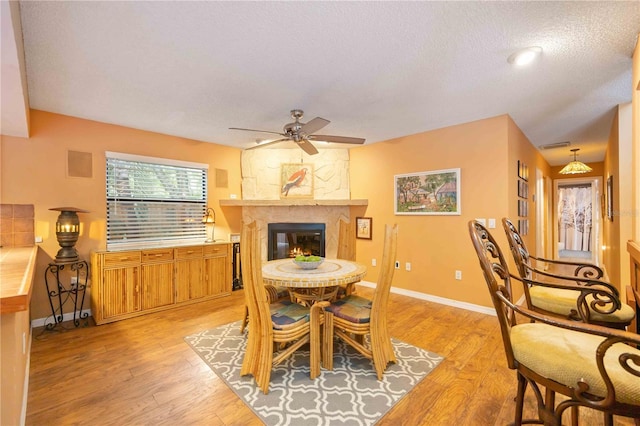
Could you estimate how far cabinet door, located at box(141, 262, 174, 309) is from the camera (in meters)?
3.46

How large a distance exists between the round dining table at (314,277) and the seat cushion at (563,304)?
121cm

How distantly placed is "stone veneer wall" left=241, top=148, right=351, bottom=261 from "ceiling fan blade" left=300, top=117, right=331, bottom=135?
2.13 meters

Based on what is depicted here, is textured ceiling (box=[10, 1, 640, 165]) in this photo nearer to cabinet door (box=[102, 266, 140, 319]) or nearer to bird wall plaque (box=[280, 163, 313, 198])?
bird wall plaque (box=[280, 163, 313, 198])

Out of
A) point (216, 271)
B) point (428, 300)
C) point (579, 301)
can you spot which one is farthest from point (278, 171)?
point (579, 301)

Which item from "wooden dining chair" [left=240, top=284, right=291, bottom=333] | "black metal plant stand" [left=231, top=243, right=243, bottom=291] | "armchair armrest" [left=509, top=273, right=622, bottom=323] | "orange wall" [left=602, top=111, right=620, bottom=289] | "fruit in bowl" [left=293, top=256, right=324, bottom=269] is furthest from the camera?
"black metal plant stand" [left=231, top=243, right=243, bottom=291]

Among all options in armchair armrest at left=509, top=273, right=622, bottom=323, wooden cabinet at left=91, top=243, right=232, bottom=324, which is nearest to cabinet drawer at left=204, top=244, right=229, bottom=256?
wooden cabinet at left=91, top=243, right=232, bottom=324

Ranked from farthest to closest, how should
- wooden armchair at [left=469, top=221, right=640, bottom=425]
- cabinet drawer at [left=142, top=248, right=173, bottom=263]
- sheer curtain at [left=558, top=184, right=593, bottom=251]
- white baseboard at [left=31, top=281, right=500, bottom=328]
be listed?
sheer curtain at [left=558, top=184, right=593, bottom=251]
cabinet drawer at [left=142, top=248, right=173, bottom=263]
white baseboard at [left=31, top=281, right=500, bottom=328]
wooden armchair at [left=469, top=221, right=640, bottom=425]

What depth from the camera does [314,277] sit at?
2283mm

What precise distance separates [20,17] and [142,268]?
2.58 m

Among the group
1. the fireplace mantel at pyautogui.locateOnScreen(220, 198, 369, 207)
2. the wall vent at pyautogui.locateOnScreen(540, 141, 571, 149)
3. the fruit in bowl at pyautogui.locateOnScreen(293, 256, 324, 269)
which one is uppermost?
the wall vent at pyautogui.locateOnScreen(540, 141, 571, 149)

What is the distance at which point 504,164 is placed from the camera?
A: 3379 millimetres

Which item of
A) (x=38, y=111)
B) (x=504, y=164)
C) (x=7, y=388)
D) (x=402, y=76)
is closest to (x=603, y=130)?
(x=504, y=164)

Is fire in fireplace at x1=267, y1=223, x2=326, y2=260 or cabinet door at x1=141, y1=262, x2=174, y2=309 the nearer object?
cabinet door at x1=141, y1=262, x2=174, y2=309

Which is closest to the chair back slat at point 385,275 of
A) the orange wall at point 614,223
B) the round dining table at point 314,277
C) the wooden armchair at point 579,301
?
the round dining table at point 314,277
